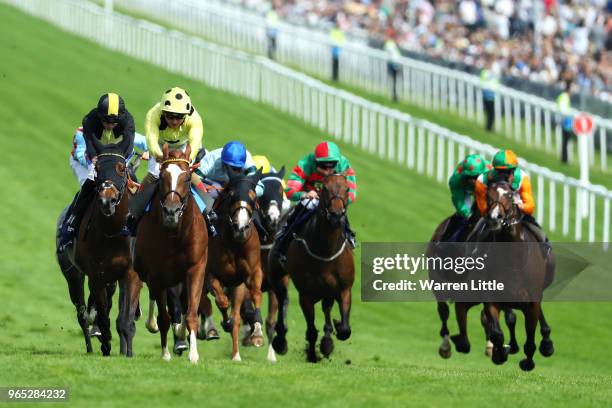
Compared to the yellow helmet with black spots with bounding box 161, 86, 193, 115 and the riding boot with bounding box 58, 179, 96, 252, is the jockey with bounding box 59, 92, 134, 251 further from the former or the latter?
the yellow helmet with black spots with bounding box 161, 86, 193, 115

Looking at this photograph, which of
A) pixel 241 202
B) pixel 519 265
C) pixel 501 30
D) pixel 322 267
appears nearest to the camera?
pixel 241 202

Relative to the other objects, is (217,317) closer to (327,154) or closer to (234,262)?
(234,262)

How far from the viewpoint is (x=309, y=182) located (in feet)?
53.6

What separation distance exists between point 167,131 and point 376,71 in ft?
77.9

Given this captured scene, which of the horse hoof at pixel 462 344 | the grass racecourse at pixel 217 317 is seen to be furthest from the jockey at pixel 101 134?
the horse hoof at pixel 462 344

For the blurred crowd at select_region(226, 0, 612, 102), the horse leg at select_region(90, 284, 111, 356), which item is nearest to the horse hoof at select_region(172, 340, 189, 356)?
the horse leg at select_region(90, 284, 111, 356)

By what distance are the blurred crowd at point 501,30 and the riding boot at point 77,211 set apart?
2114 centimetres

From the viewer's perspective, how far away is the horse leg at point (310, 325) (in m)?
15.9

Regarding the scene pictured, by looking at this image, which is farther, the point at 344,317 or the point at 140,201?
the point at 344,317

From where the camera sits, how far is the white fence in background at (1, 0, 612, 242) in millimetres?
26703

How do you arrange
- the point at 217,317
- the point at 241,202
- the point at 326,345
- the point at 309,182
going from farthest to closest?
the point at 217,317
the point at 309,182
the point at 326,345
the point at 241,202

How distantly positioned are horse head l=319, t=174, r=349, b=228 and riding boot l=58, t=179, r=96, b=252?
7.16 feet

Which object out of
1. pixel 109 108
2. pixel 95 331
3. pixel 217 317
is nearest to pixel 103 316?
pixel 95 331

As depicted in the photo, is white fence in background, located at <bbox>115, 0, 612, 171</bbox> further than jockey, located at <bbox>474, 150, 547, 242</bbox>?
Yes
